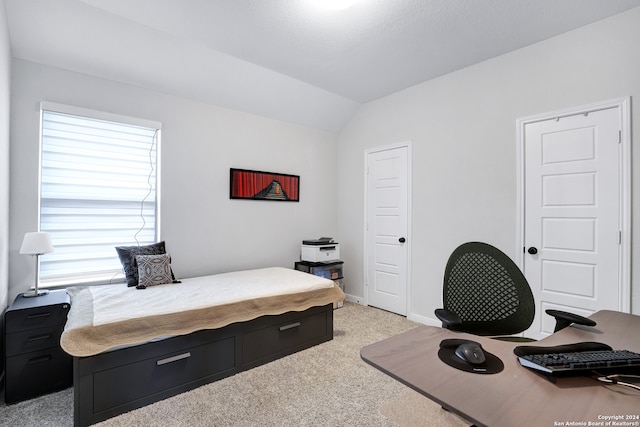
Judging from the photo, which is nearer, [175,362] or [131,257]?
[175,362]

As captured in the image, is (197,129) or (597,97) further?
(197,129)

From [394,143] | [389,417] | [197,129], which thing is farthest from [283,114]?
[389,417]

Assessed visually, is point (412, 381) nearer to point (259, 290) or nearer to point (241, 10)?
point (259, 290)

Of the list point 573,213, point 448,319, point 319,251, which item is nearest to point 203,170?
point 319,251

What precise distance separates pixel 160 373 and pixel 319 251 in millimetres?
2400

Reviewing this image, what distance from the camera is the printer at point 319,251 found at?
13.5ft

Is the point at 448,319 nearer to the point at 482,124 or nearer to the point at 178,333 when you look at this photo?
the point at 178,333

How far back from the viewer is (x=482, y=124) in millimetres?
3164

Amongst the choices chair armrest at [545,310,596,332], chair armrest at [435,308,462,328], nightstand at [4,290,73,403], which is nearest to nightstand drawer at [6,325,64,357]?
nightstand at [4,290,73,403]

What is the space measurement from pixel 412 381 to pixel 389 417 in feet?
4.23

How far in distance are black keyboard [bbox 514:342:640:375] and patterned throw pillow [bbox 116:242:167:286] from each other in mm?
3011

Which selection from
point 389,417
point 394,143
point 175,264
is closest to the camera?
point 389,417

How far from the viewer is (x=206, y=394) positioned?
7.07ft

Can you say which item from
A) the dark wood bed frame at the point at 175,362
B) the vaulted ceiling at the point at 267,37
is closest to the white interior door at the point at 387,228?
the vaulted ceiling at the point at 267,37
